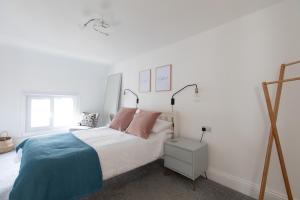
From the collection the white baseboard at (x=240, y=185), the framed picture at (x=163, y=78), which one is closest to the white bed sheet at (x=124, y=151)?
the white baseboard at (x=240, y=185)

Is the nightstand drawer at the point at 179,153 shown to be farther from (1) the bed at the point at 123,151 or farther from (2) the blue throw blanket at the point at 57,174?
(2) the blue throw blanket at the point at 57,174

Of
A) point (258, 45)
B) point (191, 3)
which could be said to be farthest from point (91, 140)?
point (258, 45)

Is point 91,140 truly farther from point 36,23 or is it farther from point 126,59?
point 126,59

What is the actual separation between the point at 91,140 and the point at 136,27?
1.80 m

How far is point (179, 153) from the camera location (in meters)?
2.21

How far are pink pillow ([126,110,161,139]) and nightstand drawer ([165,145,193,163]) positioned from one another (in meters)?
0.39

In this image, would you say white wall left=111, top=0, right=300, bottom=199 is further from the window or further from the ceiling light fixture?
the window

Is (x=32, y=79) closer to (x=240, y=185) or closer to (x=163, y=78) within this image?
(x=163, y=78)

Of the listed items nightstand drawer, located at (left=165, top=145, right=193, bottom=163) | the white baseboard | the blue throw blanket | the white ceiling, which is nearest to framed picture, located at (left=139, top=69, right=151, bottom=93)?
the white ceiling

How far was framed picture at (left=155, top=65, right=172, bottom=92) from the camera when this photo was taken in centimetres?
300

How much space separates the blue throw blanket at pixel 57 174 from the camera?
1379mm

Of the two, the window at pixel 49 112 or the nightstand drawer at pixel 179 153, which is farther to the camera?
the window at pixel 49 112

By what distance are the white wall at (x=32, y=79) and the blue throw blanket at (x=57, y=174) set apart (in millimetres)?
2175

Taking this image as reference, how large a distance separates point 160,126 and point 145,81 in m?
1.29
